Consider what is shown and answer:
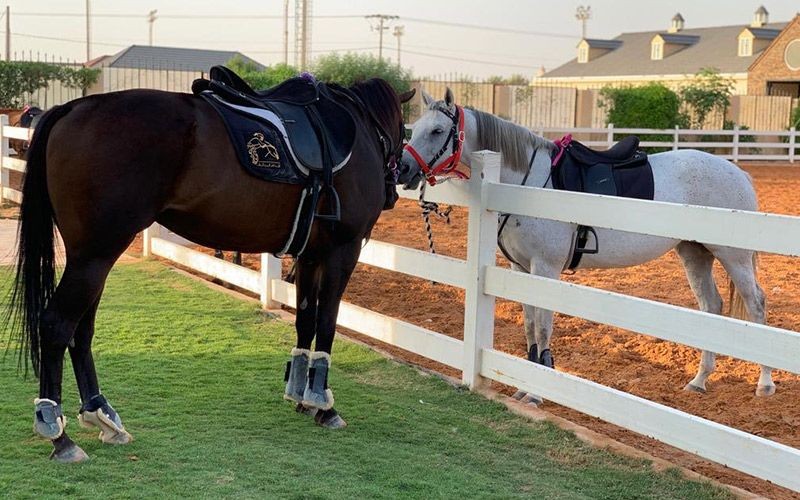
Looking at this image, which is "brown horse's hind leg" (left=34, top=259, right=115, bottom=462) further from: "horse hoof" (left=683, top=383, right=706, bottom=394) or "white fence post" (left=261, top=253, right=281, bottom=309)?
"horse hoof" (left=683, top=383, right=706, bottom=394)

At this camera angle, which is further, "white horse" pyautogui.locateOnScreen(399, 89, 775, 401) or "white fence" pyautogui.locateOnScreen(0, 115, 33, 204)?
"white fence" pyautogui.locateOnScreen(0, 115, 33, 204)

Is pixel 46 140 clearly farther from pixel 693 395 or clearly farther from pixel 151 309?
pixel 693 395

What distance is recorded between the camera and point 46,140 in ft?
12.5

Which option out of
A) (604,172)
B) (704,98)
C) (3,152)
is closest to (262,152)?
(604,172)

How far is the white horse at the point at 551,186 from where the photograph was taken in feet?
17.4

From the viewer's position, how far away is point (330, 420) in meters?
4.48

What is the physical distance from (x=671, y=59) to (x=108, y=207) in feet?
208

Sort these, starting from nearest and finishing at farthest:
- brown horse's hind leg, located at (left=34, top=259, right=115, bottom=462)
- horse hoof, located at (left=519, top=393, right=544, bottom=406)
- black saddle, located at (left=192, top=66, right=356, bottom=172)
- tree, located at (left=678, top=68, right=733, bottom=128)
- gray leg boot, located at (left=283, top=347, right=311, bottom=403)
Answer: brown horse's hind leg, located at (left=34, top=259, right=115, bottom=462)
black saddle, located at (left=192, top=66, right=356, bottom=172)
gray leg boot, located at (left=283, top=347, right=311, bottom=403)
horse hoof, located at (left=519, top=393, right=544, bottom=406)
tree, located at (left=678, top=68, right=733, bottom=128)

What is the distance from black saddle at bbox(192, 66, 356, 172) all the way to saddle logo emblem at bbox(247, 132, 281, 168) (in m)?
0.13

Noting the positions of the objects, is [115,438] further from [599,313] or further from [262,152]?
[599,313]

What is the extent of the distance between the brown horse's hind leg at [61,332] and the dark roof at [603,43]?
6877 centimetres

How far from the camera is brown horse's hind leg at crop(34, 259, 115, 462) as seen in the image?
3.71 m

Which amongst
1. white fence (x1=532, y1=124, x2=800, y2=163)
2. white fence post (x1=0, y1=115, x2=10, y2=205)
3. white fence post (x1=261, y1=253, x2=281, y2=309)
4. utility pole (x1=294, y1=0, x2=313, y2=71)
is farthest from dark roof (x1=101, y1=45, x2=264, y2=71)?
white fence post (x1=261, y1=253, x2=281, y2=309)

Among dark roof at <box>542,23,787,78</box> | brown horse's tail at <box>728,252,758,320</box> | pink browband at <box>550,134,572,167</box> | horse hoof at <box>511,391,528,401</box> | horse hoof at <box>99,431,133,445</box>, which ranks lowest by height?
horse hoof at <box>511,391,528,401</box>
